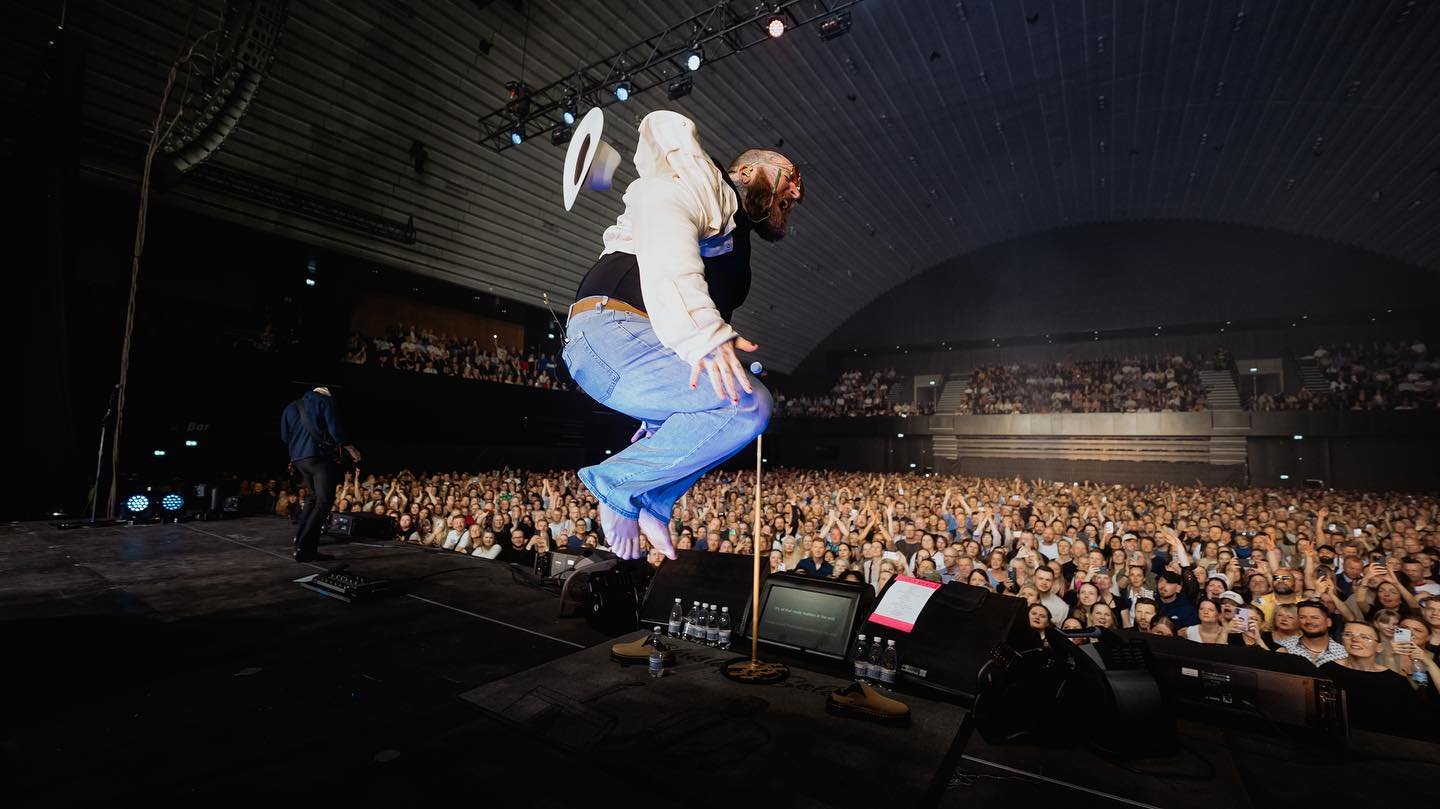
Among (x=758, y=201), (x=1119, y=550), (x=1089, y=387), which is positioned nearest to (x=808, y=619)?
(x=758, y=201)

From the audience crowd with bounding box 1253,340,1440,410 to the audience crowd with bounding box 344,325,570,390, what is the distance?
19381 mm

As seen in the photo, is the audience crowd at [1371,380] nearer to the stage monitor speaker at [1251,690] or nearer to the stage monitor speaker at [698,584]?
the stage monitor speaker at [1251,690]

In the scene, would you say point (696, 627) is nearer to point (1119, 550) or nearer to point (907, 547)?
point (907, 547)

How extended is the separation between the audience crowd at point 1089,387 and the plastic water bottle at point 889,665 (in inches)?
723

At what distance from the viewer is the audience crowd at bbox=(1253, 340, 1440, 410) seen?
46.9 ft

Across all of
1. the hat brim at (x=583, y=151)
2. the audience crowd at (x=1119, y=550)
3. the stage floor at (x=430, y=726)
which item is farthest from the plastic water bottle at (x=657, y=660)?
the hat brim at (x=583, y=151)

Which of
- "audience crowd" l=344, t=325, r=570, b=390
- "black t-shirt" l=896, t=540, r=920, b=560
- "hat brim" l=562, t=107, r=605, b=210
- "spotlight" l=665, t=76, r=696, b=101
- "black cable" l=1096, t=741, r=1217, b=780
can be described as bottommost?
"black t-shirt" l=896, t=540, r=920, b=560

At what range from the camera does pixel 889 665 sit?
7.07 ft

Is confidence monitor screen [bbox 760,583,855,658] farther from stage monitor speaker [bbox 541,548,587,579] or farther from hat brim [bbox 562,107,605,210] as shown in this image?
hat brim [bbox 562,107,605,210]

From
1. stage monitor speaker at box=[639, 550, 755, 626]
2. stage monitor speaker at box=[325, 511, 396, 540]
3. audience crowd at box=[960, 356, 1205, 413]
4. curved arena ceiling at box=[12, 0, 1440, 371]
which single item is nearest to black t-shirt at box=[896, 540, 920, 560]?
stage monitor speaker at box=[639, 550, 755, 626]

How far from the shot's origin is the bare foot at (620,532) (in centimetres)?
187

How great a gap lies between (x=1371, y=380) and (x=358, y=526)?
22409 mm

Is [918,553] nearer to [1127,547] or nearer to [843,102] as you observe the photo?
[1127,547]

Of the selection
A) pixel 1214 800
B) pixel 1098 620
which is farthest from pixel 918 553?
pixel 1214 800
